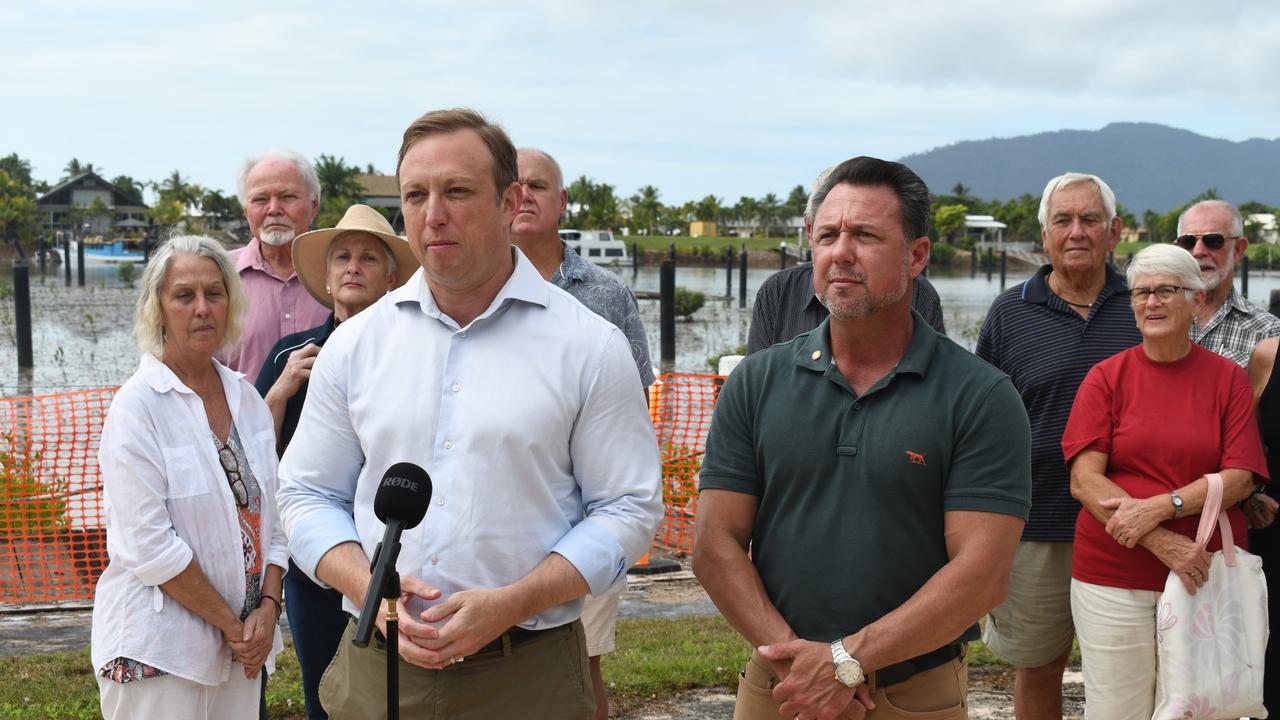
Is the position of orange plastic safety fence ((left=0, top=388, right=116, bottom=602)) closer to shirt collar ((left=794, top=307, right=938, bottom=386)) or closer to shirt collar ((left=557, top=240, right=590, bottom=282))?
shirt collar ((left=557, top=240, right=590, bottom=282))

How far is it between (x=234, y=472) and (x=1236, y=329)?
407 cm

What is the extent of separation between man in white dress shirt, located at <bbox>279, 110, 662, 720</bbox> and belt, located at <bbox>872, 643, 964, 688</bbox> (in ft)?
2.17

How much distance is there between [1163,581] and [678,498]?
16.5ft

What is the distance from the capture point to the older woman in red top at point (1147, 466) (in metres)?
4.01

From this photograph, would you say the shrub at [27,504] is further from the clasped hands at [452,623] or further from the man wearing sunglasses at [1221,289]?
the man wearing sunglasses at [1221,289]

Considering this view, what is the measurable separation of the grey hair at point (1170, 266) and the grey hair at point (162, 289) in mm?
3128

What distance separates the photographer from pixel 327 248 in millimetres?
4316

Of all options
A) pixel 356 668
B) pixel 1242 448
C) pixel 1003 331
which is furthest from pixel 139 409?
pixel 1242 448

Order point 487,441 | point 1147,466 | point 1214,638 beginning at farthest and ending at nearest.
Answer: point 1147,466, point 1214,638, point 487,441

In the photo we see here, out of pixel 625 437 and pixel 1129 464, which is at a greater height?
pixel 625 437

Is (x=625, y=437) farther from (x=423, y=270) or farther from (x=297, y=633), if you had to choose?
(x=297, y=633)

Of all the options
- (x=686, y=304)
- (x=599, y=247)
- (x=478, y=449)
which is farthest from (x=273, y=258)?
(x=599, y=247)

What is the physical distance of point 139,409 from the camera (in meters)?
3.52

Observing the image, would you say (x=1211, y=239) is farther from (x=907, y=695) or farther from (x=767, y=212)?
(x=767, y=212)
